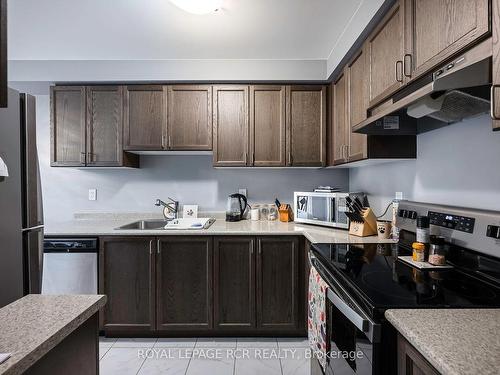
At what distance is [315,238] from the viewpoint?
1.96 m

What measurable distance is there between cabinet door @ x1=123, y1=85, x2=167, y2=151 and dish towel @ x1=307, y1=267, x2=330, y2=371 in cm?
184

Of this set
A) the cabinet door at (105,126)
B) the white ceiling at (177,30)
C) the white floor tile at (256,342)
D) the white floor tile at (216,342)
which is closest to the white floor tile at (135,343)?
the white floor tile at (216,342)

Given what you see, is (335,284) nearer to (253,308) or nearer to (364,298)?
(364,298)

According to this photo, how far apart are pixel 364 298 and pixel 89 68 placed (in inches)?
110

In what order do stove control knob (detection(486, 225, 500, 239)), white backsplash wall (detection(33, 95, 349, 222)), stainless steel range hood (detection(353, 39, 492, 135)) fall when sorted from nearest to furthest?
stainless steel range hood (detection(353, 39, 492, 135)) < stove control knob (detection(486, 225, 500, 239)) < white backsplash wall (detection(33, 95, 349, 222))

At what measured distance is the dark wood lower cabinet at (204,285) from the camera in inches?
88.1

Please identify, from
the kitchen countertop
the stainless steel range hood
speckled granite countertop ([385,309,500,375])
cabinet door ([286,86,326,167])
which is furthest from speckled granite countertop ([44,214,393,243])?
A: speckled granite countertop ([385,309,500,375])

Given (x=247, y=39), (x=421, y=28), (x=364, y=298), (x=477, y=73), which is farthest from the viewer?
(x=247, y=39)

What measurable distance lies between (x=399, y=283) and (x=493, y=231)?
0.42 m

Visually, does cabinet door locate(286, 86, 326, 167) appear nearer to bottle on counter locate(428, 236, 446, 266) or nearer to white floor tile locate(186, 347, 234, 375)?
bottle on counter locate(428, 236, 446, 266)

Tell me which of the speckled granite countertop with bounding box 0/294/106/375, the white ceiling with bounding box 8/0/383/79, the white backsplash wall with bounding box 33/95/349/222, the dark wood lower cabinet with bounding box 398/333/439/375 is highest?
the white ceiling with bounding box 8/0/383/79

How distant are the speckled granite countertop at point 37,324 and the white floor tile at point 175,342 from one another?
154 centimetres

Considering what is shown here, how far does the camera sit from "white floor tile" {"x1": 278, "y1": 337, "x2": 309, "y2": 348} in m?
2.17

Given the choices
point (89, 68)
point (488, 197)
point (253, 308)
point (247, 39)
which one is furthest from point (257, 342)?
point (89, 68)
